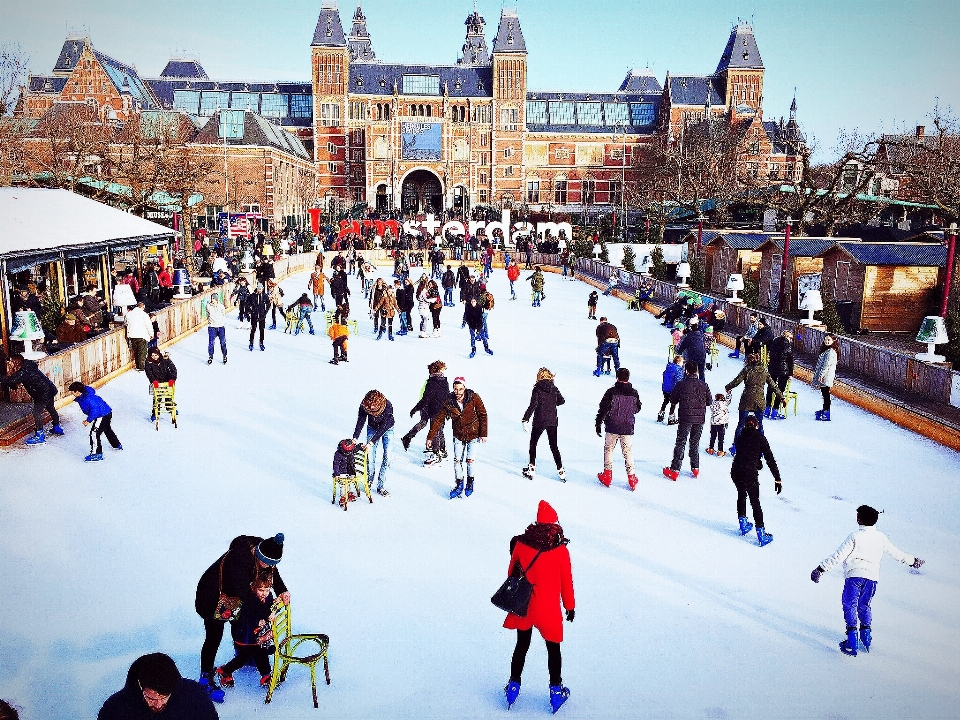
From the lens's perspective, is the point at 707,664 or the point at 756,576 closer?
the point at 707,664

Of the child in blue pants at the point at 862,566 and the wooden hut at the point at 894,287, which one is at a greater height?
the wooden hut at the point at 894,287

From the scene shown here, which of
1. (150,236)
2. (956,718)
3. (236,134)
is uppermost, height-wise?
(236,134)

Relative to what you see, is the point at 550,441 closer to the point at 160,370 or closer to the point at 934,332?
the point at 160,370

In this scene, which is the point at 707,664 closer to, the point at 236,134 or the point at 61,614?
the point at 61,614

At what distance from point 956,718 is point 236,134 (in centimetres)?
4837

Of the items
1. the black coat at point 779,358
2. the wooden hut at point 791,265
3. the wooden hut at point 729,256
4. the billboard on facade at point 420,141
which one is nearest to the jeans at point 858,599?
the black coat at point 779,358

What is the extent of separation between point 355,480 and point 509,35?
61800 mm

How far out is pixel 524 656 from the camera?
4.18m

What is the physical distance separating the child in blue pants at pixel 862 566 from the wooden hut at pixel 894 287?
12.2m

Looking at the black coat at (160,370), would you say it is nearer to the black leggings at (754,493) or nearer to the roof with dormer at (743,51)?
the black leggings at (754,493)

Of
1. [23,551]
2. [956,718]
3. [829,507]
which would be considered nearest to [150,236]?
[23,551]

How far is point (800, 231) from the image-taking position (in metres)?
23.3

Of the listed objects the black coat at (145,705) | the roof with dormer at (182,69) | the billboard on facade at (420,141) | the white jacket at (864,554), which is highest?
the roof with dormer at (182,69)

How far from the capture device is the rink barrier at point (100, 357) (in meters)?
9.29
